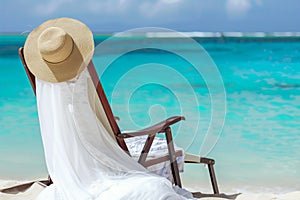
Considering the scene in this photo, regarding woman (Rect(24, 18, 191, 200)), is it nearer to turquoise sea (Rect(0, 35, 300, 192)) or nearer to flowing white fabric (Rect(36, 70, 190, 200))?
flowing white fabric (Rect(36, 70, 190, 200))

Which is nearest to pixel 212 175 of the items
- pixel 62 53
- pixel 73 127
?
pixel 73 127

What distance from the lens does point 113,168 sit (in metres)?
2.93

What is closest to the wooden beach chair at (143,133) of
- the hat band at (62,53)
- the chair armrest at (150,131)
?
the chair armrest at (150,131)

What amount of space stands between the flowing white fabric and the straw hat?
0.05m

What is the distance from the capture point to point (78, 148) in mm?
2910

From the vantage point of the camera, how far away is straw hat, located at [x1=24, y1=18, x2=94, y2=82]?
2924mm

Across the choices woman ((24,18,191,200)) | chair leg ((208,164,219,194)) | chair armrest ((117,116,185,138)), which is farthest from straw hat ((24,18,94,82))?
chair leg ((208,164,219,194))

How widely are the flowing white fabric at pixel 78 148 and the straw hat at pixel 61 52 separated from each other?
0.16 ft

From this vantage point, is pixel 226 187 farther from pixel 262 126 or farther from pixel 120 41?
pixel 120 41

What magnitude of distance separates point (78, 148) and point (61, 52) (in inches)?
18.3

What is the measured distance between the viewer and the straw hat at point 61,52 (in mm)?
2924

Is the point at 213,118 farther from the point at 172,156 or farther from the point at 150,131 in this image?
the point at 150,131

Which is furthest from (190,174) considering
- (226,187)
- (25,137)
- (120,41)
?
(120,41)

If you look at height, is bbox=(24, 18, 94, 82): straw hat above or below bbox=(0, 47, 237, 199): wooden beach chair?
above
